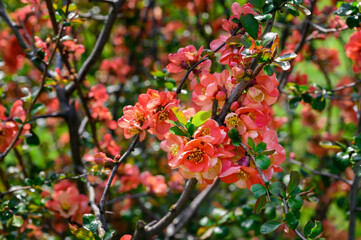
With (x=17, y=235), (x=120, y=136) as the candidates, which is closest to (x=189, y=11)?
(x=120, y=136)

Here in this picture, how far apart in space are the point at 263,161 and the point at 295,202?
10 centimetres

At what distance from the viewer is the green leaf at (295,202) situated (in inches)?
25.4

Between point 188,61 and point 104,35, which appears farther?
point 104,35

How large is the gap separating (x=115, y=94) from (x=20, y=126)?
97cm

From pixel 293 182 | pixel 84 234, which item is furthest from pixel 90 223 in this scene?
pixel 293 182

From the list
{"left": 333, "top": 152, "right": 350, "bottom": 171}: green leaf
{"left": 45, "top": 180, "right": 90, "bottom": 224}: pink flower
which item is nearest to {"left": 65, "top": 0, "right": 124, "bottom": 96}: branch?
{"left": 45, "top": 180, "right": 90, "bottom": 224}: pink flower

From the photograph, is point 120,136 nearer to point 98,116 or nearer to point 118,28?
point 98,116

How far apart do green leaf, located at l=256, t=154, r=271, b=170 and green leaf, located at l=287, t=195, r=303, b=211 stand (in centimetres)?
8

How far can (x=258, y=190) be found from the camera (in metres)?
0.65

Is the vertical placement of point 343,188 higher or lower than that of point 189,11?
lower

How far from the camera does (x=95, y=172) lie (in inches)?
37.7

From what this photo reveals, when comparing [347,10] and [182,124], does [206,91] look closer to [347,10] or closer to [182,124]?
[182,124]

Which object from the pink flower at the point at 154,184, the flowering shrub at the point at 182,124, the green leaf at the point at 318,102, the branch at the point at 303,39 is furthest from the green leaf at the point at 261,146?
the pink flower at the point at 154,184

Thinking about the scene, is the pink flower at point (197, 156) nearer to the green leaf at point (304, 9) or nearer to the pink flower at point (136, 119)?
the pink flower at point (136, 119)
